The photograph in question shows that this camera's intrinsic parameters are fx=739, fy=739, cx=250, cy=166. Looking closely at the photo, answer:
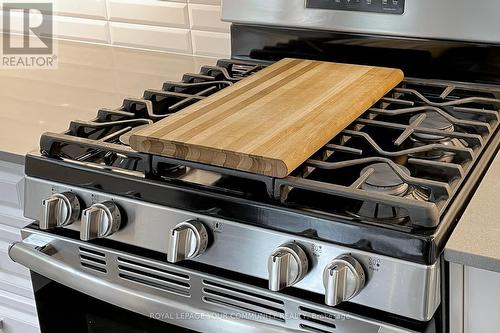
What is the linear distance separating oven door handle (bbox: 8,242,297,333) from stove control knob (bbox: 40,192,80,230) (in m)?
0.08

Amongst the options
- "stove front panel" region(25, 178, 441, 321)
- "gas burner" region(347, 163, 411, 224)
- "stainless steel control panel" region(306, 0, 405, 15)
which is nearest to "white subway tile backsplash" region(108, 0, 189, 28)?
"stainless steel control panel" region(306, 0, 405, 15)

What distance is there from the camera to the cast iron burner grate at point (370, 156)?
37.7 inches

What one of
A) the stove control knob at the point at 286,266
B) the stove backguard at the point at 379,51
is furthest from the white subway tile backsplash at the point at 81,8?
the stove control knob at the point at 286,266

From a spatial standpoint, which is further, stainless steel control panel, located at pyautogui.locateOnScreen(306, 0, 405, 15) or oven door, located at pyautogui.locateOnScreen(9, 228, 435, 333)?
stainless steel control panel, located at pyautogui.locateOnScreen(306, 0, 405, 15)

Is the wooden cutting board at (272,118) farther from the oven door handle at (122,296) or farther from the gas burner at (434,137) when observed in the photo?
the oven door handle at (122,296)

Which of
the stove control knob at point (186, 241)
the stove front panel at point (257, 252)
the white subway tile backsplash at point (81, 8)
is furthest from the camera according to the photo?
the white subway tile backsplash at point (81, 8)

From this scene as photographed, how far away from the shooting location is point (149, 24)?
1912 mm

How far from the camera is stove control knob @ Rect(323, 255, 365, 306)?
91 centimetres

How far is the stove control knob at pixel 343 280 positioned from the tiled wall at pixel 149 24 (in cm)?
99

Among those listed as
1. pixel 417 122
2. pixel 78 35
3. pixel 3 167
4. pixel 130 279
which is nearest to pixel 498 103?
pixel 417 122

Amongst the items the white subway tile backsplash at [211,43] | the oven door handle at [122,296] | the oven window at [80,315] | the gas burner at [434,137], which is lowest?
the oven window at [80,315]

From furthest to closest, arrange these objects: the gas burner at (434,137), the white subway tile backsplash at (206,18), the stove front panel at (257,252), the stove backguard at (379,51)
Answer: the white subway tile backsplash at (206,18)
the stove backguard at (379,51)
the gas burner at (434,137)
the stove front panel at (257,252)

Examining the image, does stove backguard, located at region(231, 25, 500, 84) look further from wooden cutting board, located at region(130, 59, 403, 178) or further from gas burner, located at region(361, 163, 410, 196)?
gas burner, located at region(361, 163, 410, 196)

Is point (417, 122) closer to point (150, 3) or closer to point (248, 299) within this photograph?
point (248, 299)
